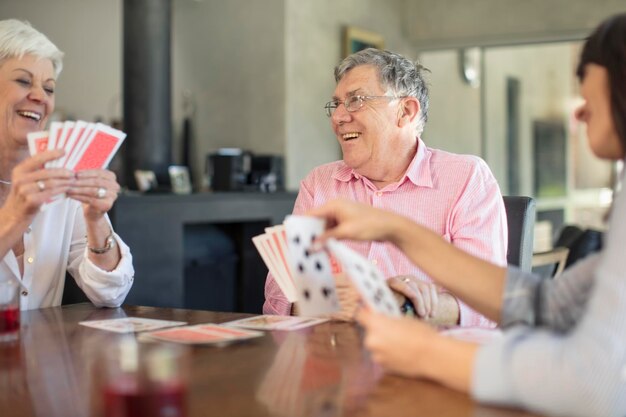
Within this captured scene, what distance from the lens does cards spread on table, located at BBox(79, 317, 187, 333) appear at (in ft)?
6.14

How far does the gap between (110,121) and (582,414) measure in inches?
265

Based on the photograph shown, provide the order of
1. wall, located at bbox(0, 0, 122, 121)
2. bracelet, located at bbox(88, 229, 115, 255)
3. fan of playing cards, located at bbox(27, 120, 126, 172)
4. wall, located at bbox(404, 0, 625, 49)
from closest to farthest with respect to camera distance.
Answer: fan of playing cards, located at bbox(27, 120, 126, 172) < bracelet, located at bbox(88, 229, 115, 255) < wall, located at bbox(404, 0, 625, 49) < wall, located at bbox(0, 0, 122, 121)

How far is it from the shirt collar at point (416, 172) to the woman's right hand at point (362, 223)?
996 millimetres

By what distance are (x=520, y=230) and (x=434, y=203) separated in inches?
11.7

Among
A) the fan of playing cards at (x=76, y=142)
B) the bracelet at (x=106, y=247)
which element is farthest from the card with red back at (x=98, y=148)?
the bracelet at (x=106, y=247)

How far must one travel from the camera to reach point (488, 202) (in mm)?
2459

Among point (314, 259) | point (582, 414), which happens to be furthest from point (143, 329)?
point (582, 414)

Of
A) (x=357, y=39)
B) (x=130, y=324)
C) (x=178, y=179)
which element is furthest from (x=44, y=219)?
(x=357, y=39)

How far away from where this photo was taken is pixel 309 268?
1656 mm

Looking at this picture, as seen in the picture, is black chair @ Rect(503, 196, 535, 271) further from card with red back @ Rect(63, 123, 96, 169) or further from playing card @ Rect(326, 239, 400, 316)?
card with red back @ Rect(63, 123, 96, 169)

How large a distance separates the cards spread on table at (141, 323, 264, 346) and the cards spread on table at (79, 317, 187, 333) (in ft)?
0.27

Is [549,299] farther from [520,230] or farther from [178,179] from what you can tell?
[178,179]

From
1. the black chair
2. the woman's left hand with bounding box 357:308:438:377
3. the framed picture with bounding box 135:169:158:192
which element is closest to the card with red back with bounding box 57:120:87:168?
the woman's left hand with bounding box 357:308:438:377

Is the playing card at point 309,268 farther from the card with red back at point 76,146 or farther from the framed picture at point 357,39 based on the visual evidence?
the framed picture at point 357,39
